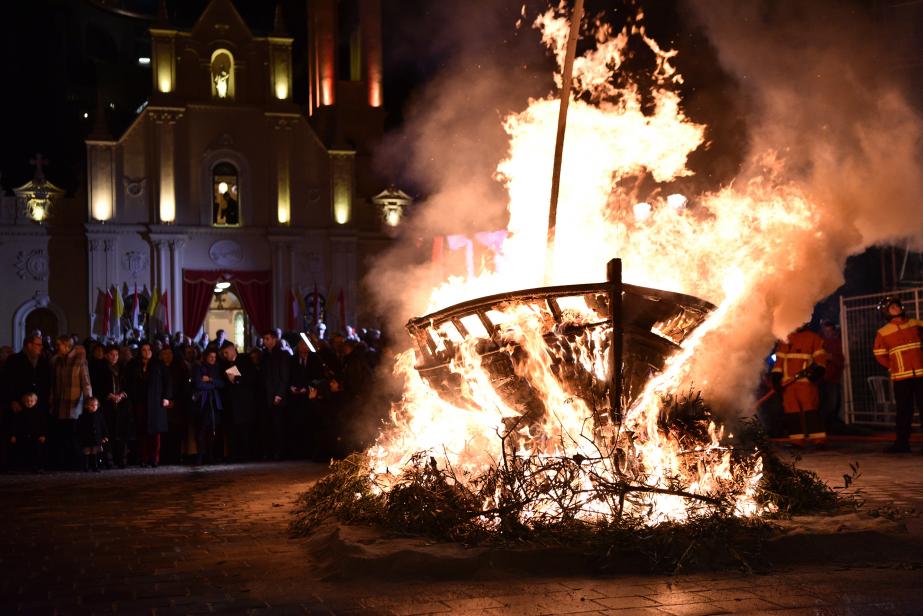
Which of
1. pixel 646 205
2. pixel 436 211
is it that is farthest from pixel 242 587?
pixel 436 211

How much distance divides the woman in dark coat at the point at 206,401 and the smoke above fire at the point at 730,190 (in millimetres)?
5362

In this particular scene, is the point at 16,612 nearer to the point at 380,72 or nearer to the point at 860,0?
the point at 860,0

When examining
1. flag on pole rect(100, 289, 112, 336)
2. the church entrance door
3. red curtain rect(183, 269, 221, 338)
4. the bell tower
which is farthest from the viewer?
the bell tower

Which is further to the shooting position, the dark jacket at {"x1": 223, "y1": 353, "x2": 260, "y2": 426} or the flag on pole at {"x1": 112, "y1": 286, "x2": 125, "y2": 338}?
the flag on pole at {"x1": 112, "y1": 286, "x2": 125, "y2": 338}

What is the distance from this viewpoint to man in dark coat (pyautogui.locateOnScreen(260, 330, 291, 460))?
1647 centimetres

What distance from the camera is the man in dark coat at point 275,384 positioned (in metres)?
16.5

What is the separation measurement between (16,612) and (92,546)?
2.38 meters

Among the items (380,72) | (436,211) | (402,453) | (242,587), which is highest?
(380,72)

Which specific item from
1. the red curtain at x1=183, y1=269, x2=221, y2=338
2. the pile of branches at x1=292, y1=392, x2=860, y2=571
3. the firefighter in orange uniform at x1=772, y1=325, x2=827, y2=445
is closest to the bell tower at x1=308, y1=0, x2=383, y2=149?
the red curtain at x1=183, y1=269, x2=221, y2=338

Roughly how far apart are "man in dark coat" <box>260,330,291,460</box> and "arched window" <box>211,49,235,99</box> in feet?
72.4

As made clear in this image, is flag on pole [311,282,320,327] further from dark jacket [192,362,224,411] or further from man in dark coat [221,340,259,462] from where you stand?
dark jacket [192,362,224,411]

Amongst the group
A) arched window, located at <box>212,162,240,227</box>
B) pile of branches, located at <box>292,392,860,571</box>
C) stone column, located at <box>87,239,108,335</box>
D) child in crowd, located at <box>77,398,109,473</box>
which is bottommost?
pile of branches, located at <box>292,392,860,571</box>

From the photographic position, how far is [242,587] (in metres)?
6.69

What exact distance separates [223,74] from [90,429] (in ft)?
78.4
